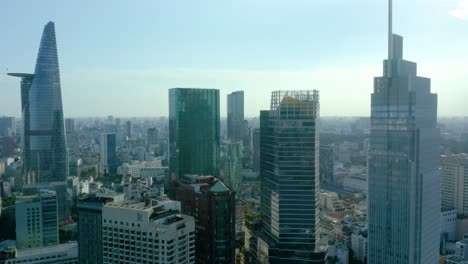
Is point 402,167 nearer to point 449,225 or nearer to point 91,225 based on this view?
point 91,225

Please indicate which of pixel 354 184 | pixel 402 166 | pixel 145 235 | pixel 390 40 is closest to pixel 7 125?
pixel 354 184

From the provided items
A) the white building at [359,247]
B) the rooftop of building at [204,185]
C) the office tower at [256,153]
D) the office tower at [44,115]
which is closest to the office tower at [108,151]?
the office tower at [44,115]

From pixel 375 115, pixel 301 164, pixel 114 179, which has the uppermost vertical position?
pixel 375 115

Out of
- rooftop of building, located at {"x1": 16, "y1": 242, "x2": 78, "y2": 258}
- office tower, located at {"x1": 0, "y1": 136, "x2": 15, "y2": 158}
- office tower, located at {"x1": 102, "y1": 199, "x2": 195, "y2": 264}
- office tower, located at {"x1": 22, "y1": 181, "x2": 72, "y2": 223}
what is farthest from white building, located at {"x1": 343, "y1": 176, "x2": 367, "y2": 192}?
office tower, located at {"x1": 0, "y1": 136, "x2": 15, "y2": 158}

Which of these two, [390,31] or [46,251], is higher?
[390,31]

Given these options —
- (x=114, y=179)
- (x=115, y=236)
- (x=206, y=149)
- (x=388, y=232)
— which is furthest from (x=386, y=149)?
(x=114, y=179)

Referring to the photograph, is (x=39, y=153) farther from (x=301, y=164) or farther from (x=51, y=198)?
(x=301, y=164)
